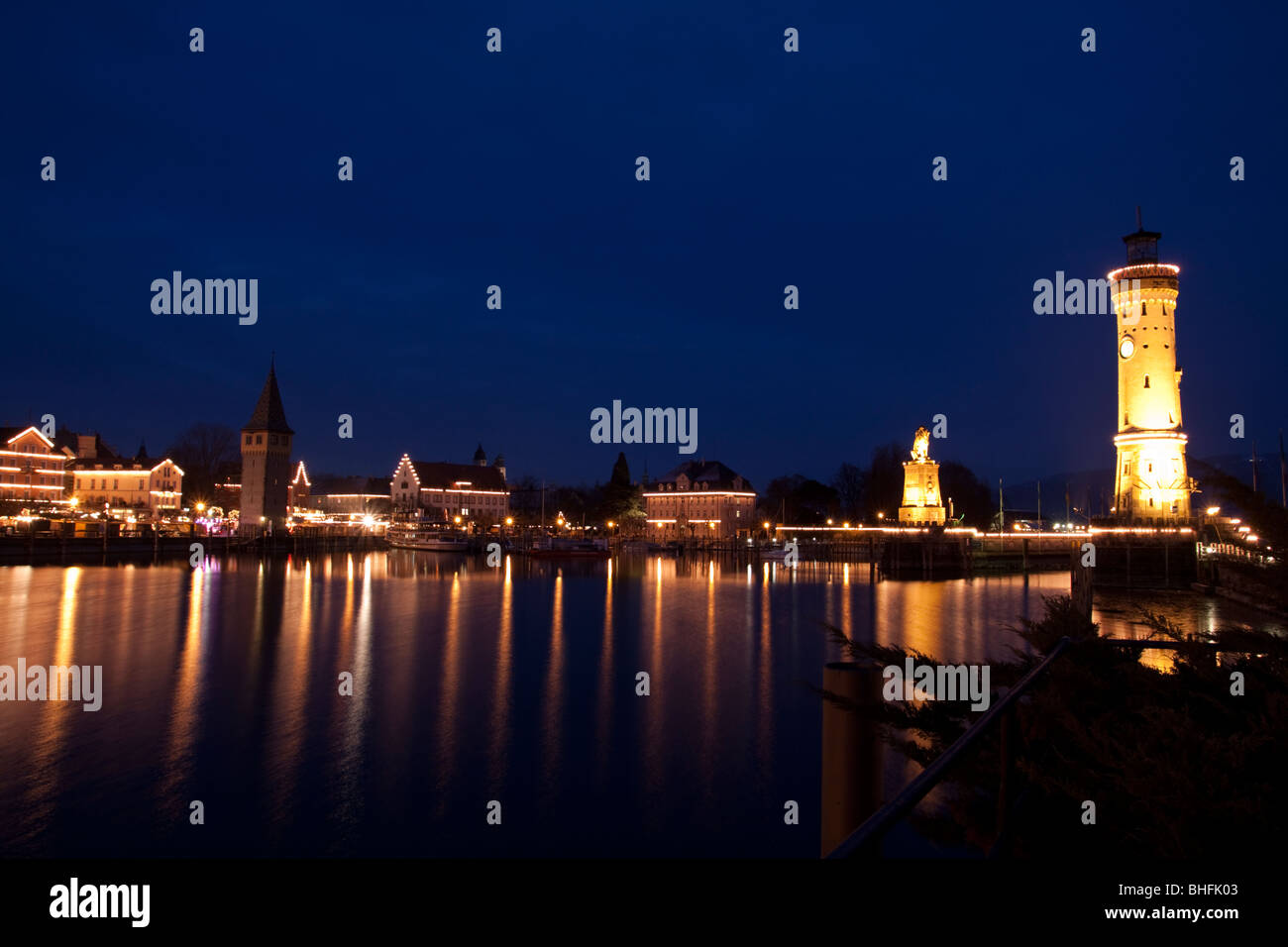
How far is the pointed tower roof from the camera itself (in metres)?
81.6

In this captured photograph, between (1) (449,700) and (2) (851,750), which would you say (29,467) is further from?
(2) (851,750)

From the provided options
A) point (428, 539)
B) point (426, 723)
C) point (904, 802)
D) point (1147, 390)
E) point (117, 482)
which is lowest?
point (426, 723)

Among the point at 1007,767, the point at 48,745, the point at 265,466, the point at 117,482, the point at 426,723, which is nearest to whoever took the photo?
the point at 1007,767

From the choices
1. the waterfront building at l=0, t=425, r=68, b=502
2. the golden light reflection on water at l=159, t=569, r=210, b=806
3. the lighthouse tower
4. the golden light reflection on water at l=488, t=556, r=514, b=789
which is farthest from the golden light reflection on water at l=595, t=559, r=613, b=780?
the waterfront building at l=0, t=425, r=68, b=502

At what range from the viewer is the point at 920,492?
7288 centimetres

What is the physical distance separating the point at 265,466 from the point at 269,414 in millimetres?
5235

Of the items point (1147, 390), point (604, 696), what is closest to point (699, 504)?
point (1147, 390)

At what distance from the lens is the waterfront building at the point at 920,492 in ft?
236

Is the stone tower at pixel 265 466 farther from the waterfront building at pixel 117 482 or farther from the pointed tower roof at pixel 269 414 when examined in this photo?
the waterfront building at pixel 117 482

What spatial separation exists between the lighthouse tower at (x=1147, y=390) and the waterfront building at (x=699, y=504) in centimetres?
5211

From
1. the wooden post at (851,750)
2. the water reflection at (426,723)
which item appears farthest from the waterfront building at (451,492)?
the wooden post at (851,750)

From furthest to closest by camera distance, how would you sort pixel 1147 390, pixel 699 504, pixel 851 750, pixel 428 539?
pixel 699 504, pixel 428 539, pixel 1147 390, pixel 851 750
